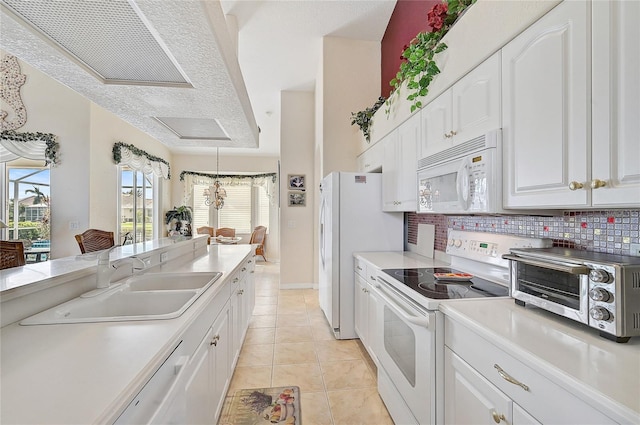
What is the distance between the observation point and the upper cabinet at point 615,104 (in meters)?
0.80

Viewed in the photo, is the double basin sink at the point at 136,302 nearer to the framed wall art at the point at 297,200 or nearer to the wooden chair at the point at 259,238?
the framed wall art at the point at 297,200

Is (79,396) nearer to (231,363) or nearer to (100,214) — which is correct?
(231,363)

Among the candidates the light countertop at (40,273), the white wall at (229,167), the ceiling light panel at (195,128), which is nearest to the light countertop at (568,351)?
the light countertop at (40,273)

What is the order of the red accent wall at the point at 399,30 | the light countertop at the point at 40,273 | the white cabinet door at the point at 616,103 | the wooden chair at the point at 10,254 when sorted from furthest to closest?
the red accent wall at the point at 399,30, the wooden chair at the point at 10,254, the light countertop at the point at 40,273, the white cabinet door at the point at 616,103

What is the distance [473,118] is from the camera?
1.46 m

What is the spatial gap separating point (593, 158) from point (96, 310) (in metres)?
2.11

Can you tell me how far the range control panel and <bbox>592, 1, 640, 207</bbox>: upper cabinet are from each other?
589 millimetres

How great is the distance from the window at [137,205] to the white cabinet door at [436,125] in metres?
4.89

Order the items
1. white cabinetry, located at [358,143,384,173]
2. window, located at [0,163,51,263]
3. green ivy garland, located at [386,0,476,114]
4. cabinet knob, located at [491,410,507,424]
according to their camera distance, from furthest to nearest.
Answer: window, located at [0,163,51,263], white cabinetry, located at [358,143,384,173], green ivy garland, located at [386,0,476,114], cabinet knob, located at [491,410,507,424]

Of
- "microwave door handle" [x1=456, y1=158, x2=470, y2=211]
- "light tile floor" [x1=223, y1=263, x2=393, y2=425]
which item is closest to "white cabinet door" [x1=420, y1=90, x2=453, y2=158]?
"microwave door handle" [x1=456, y1=158, x2=470, y2=211]

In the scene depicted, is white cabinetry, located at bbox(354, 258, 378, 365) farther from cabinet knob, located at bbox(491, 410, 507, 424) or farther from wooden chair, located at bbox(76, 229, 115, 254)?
wooden chair, located at bbox(76, 229, 115, 254)

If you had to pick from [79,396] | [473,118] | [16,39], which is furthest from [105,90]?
[473,118]

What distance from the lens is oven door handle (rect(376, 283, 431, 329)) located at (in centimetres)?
129

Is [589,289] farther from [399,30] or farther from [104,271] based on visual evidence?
[399,30]
